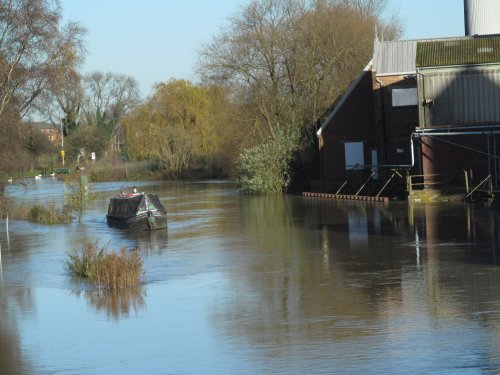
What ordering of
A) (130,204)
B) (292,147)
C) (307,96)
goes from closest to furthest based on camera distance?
(130,204), (292,147), (307,96)

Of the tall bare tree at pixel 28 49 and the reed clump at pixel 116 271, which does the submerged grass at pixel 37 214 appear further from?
the reed clump at pixel 116 271

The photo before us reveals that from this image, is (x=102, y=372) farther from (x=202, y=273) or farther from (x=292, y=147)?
(x=292, y=147)

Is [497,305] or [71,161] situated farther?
[71,161]

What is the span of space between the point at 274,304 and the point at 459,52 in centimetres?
2793

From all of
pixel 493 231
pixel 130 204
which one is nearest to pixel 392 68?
pixel 130 204

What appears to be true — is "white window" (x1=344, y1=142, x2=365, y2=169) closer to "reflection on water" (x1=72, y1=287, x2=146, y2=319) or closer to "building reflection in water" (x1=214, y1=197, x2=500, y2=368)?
"building reflection in water" (x1=214, y1=197, x2=500, y2=368)

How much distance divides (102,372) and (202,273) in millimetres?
9008

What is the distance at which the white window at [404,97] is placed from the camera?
140 feet

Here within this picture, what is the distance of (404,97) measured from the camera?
42.9m

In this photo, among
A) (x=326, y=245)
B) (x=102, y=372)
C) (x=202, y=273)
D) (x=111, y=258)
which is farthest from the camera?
(x=326, y=245)

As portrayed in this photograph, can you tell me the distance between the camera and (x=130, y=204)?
113 ft

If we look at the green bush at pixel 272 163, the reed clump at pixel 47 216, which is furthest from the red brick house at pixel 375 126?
the reed clump at pixel 47 216

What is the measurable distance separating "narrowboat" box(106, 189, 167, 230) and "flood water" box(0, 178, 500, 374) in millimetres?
3124

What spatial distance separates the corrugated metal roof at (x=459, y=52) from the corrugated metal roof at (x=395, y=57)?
2.96 feet
